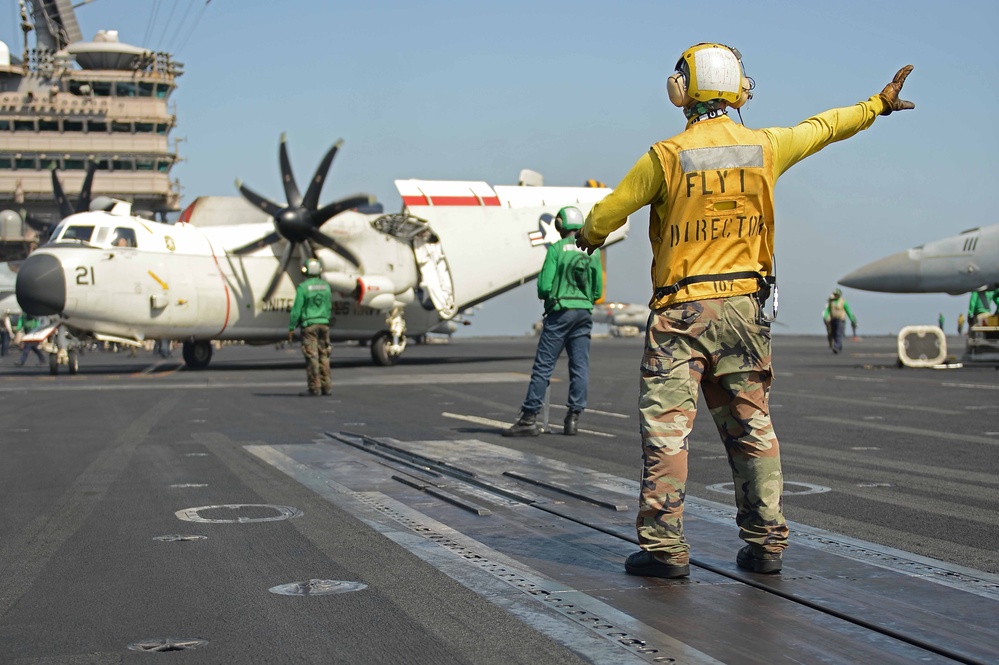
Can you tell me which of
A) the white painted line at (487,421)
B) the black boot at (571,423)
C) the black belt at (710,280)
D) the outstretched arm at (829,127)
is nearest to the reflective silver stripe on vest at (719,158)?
the outstretched arm at (829,127)

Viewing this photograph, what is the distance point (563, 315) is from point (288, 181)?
19283 mm

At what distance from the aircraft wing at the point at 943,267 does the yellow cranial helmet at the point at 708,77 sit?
923 inches

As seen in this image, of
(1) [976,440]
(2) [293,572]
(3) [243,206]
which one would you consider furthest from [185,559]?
(3) [243,206]

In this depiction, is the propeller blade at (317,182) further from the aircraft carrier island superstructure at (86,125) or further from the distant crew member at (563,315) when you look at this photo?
the aircraft carrier island superstructure at (86,125)

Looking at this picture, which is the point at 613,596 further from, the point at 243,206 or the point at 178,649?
the point at 243,206

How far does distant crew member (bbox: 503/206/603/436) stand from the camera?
1089cm

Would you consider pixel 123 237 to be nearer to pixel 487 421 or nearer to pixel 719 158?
pixel 487 421

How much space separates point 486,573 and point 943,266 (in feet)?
81.9

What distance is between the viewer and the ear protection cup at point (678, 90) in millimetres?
4930

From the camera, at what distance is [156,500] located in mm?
7066

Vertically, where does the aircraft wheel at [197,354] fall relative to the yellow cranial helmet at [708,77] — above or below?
below

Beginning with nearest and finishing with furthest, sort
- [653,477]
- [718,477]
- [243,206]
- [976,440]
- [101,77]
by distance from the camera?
[653,477] < [718,477] < [976,440] < [243,206] < [101,77]

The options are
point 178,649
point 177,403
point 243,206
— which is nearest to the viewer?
point 178,649

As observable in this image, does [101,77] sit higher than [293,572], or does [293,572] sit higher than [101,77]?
[101,77]
